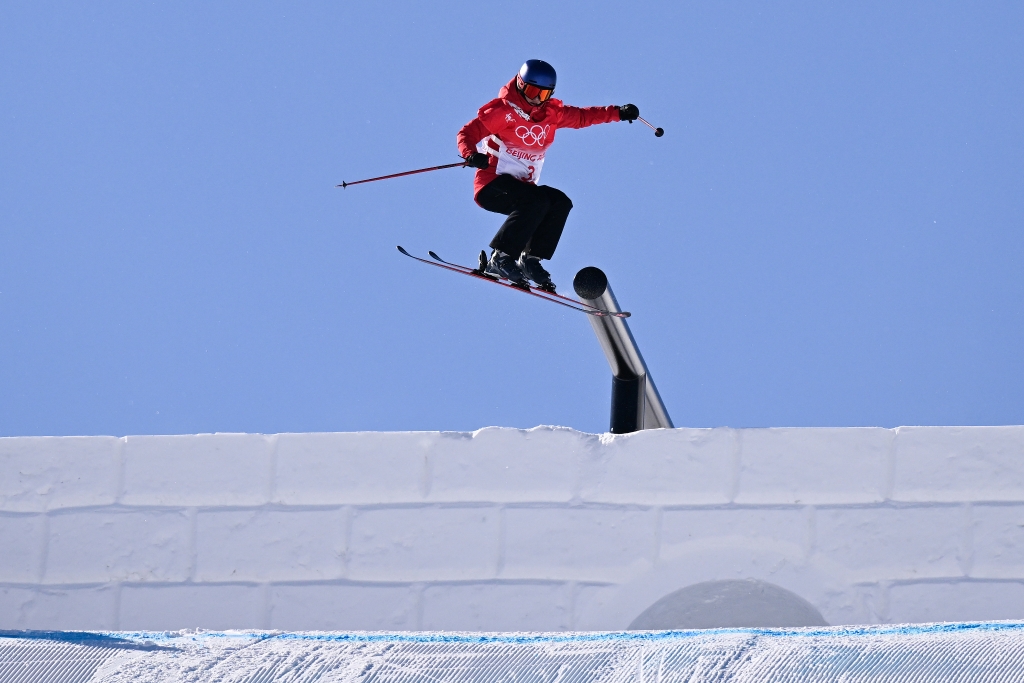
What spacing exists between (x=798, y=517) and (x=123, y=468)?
172 cm

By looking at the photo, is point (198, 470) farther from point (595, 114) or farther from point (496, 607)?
point (595, 114)

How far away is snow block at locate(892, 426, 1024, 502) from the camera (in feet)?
7.72

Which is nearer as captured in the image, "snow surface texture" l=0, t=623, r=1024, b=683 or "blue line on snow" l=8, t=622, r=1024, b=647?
"snow surface texture" l=0, t=623, r=1024, b=683

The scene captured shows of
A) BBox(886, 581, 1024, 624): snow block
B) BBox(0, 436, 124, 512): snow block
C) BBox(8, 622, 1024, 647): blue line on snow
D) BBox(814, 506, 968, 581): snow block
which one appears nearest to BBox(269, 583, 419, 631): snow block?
BBox(0, 436, 124, 512): snow block

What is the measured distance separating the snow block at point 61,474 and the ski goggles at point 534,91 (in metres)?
1.92

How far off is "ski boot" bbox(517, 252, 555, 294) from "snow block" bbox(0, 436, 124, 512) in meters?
1.59

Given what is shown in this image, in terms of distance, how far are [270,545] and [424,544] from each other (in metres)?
0.39

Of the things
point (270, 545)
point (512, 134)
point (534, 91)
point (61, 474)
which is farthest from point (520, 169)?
point (61, 474)

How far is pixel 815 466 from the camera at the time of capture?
2383 mm

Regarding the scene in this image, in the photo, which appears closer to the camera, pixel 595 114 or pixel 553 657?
pixel 553 657

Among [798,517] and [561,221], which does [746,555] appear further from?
[561,221]

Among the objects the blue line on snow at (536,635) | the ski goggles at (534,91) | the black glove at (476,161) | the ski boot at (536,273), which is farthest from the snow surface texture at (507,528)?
the ski goggles at (534,91)

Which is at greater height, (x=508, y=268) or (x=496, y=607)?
(x=508, y=268)

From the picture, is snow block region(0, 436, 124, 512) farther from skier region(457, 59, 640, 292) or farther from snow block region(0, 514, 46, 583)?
skier region(457, 59, 640, 292)
